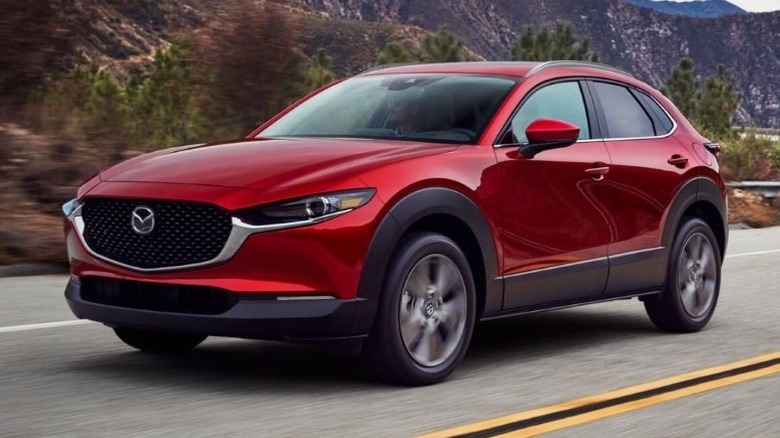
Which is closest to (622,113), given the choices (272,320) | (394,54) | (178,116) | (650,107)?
(650,107)

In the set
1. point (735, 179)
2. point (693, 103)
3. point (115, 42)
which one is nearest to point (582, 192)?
point (735, 179)

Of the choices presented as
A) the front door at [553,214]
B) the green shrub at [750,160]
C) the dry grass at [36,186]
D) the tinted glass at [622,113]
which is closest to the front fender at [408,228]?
the front door at [553,214]

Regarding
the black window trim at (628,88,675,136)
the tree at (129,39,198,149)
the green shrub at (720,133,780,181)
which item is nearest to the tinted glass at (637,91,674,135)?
the black window trim at (628,88,675,136)

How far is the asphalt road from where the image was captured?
5945 mm

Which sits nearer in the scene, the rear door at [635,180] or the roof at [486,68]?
the roof at [486,68]

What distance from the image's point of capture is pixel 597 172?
817 centimetres

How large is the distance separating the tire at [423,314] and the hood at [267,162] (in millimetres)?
455

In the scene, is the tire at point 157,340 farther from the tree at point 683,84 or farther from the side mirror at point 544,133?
the tree at point 683,84

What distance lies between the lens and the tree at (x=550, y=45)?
72562 mm

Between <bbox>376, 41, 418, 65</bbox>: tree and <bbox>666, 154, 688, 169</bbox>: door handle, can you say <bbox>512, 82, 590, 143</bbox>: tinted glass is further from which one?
<bbox>376, 41, 418, 65</bbox>: tree

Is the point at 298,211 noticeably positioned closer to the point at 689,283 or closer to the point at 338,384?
the point at 338,384

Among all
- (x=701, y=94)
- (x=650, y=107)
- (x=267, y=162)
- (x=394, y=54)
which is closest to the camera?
(x=267, y=162)

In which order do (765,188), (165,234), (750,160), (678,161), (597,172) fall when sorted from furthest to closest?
(750,160) → (765,188) → (678,161) → (597,172) → (165,234)

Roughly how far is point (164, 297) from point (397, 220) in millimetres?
1109
